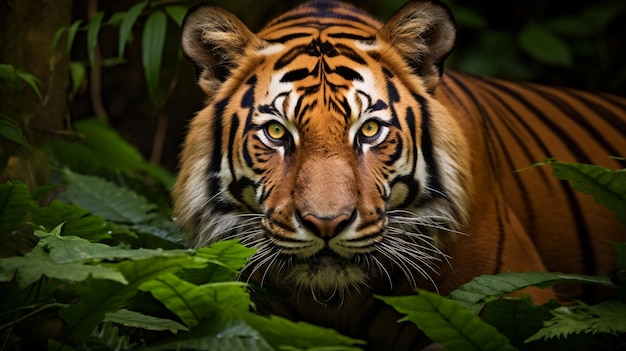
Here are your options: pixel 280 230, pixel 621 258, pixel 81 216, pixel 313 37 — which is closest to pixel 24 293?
pixel 81 216

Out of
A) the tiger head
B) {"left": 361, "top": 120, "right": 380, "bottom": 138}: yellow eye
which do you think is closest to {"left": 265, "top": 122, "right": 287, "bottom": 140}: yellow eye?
the tiger head

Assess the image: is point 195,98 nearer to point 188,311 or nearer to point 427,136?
point 427,136

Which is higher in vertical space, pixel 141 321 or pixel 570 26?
pixel 570 26

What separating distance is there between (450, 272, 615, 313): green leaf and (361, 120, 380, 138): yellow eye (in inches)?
21.7

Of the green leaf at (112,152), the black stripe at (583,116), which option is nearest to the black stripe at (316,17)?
the black stripe at (583,116)

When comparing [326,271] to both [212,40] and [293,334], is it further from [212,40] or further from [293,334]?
[212,40]

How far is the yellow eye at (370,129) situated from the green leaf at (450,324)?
0.65 metres

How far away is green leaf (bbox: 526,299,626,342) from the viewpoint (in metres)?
2.41

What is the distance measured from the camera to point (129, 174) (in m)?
4.73

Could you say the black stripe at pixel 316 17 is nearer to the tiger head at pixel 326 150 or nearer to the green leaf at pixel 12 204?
the tiger head at pixel 326 150

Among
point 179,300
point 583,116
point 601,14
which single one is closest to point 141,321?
point 179,300

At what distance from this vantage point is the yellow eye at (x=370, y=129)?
9.16 feet

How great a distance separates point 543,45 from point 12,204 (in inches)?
197

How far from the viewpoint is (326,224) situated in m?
2.51
